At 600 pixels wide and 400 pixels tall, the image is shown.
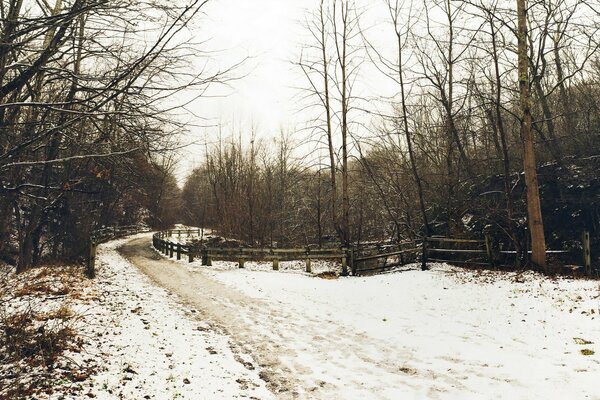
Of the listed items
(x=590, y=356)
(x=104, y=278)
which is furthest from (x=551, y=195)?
(x=104, y=278)

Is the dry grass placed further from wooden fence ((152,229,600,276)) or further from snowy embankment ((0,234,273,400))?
wooden fence ((152,229,600,276))

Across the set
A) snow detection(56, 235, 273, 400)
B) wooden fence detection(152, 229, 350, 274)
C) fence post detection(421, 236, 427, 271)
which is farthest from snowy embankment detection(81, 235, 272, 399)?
fence post detection(421, 236, 427, 271)

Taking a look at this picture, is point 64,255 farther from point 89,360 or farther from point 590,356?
point 590,356

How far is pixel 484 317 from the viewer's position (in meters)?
8.00

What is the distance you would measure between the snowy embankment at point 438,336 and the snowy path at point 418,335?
0.8 inches

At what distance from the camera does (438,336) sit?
23.3ft

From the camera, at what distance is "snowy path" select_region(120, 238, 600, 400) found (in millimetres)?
4949

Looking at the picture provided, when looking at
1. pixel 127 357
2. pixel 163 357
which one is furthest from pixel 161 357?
pixel 127 357

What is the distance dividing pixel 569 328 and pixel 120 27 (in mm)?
8607

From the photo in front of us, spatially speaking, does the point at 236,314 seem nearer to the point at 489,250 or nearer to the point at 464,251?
the point at 464,251

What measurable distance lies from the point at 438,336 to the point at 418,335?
14.7 inches

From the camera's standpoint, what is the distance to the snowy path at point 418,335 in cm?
495

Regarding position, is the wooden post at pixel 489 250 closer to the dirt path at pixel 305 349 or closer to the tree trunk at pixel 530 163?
the tree trunk at pixel 530 163

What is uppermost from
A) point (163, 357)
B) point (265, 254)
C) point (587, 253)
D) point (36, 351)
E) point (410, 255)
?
point (587, 253)
